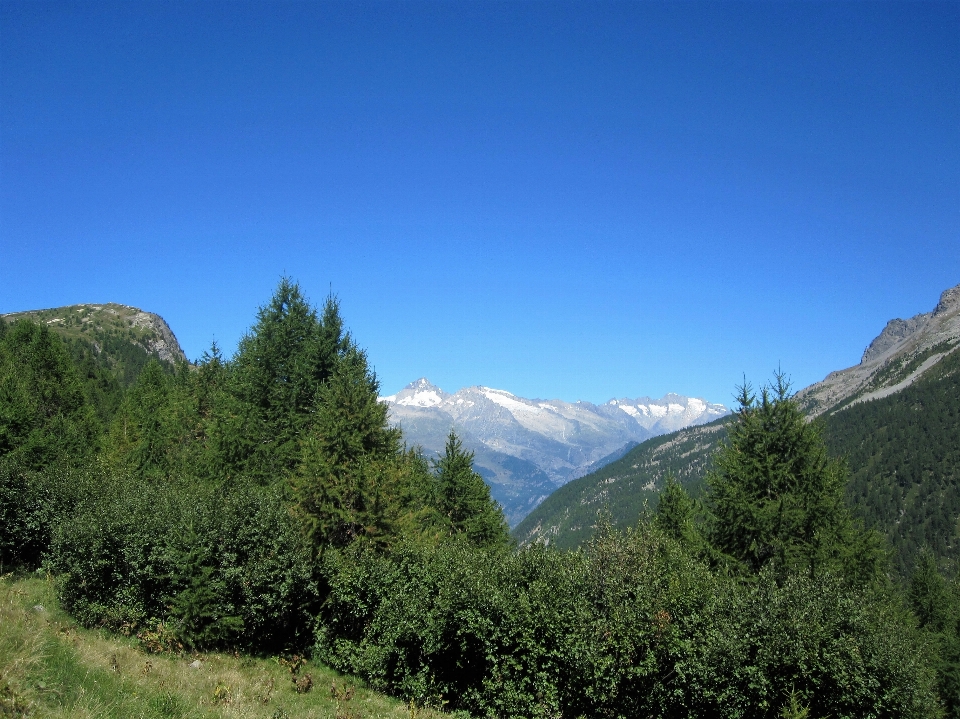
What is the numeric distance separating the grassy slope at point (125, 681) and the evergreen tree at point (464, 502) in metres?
16.2

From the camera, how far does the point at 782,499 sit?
1117 inches

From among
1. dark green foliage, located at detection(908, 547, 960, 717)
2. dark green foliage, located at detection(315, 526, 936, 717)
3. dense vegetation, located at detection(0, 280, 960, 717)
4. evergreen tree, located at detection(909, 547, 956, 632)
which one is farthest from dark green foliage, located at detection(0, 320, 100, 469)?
evergreen tree, located at detection(909, 547, 956, 632)

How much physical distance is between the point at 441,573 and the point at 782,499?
16.9 meters

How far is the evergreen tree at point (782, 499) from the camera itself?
28.0m

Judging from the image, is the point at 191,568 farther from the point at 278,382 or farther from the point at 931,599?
the point at 931,599

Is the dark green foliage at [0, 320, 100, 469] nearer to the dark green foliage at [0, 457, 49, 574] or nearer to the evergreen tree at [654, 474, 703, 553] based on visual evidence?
the dark green foliage at [0, 457, 49, 574]

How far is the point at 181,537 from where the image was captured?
2422cm

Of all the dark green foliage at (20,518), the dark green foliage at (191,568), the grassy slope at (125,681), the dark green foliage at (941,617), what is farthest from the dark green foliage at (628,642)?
the dark green foliage at (941,617)

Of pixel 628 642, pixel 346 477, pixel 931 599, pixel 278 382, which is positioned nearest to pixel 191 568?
pixel 346 477

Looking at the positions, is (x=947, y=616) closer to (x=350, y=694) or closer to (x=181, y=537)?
(x=350, y=694)

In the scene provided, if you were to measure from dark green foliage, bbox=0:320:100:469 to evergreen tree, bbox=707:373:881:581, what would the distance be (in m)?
41.6

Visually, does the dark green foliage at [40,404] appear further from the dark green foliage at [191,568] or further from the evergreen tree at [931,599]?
the evergreen tree at [931,599]

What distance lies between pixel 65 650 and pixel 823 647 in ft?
76.6

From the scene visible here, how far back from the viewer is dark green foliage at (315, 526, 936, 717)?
20172 millimetres
